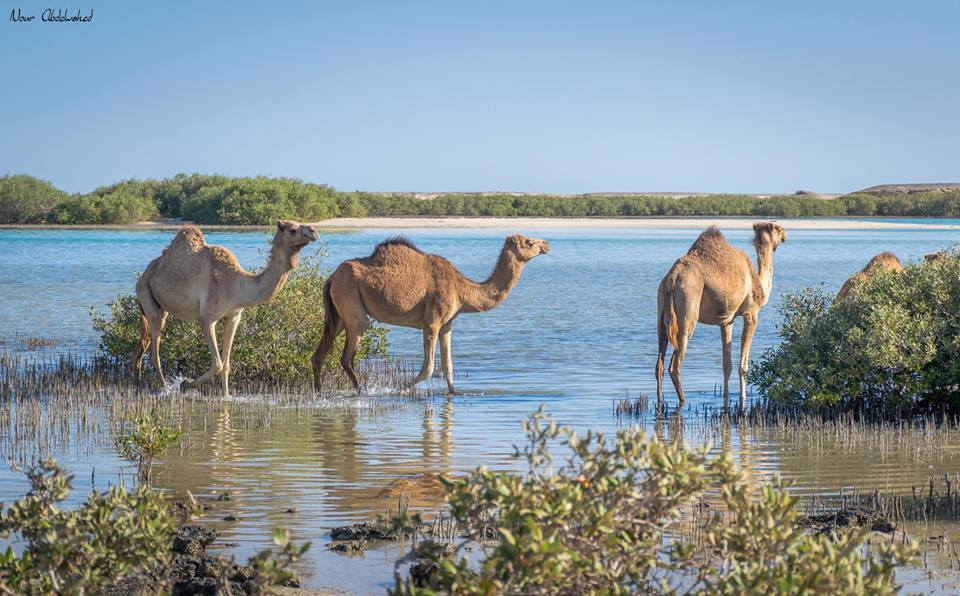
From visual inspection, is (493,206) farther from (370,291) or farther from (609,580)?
(609,580)

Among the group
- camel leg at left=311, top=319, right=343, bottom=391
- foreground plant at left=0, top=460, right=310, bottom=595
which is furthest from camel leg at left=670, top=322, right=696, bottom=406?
foreground plant at left=0, top=460, right=310, bottom=595

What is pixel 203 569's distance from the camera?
6.23m

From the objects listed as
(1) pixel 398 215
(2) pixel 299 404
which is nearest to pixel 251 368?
(2) pixel 299 404

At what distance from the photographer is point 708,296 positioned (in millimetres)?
12875

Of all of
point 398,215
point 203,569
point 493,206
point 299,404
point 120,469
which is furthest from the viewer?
point 493,206

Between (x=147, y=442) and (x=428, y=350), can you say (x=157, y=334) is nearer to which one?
(x=428, y=350)

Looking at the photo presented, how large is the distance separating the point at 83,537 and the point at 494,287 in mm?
9634

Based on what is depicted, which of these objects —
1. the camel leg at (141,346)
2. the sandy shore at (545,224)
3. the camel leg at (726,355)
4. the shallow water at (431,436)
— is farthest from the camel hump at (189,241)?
the sandy shore at (545,224)

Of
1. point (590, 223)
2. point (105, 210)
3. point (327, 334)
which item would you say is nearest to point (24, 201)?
point (105, 210)

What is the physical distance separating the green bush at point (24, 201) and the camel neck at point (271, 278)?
76.9m

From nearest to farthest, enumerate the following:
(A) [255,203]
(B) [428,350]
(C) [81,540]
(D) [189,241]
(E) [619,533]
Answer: (E) [619,533], (C) [81,540], (D) [189,241], (B) [428,350], (A) [255,203]

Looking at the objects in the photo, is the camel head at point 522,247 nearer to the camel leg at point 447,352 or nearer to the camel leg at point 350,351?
the camel leg at point 447,352

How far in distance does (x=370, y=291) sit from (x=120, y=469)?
4602 millimetres

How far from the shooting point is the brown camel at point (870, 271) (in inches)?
510
